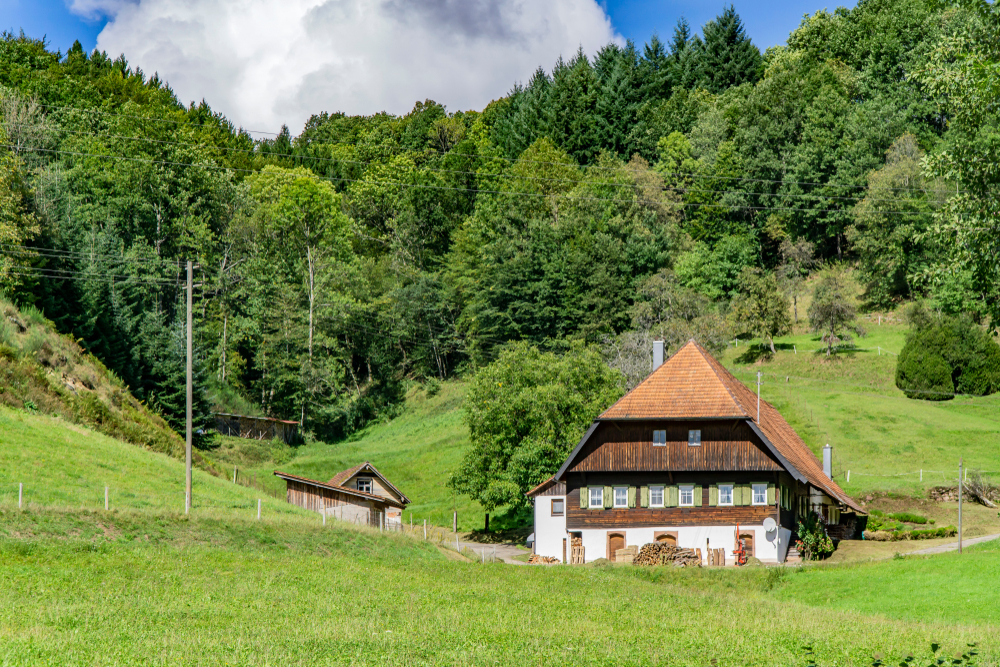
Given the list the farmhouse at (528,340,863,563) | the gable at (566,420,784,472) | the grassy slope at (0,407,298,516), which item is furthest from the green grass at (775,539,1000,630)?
the grassy slope at (0,407,298,516)

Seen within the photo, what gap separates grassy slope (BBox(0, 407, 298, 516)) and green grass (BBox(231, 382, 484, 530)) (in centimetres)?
1512

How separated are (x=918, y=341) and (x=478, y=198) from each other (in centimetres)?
5092

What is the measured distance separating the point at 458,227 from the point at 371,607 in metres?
86.8

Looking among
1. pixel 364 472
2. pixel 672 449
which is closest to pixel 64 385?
pixel 364 472

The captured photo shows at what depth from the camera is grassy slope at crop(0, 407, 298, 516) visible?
1567 inches

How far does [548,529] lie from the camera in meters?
51.6

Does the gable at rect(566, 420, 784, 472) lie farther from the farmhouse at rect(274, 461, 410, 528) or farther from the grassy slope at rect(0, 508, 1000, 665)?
the farmhouse at rect(274, 461, 410, 528)

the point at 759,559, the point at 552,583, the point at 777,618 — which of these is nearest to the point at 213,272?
the point at 759,559

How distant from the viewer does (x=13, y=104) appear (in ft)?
298

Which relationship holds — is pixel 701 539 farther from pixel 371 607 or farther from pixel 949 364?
pixel 949 364

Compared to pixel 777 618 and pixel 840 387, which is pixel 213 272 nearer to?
pixel 840 387

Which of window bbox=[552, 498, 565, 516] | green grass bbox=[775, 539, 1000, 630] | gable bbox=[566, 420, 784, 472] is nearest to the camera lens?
Answer: green grass bbox=[775, 539, 1000, 630]

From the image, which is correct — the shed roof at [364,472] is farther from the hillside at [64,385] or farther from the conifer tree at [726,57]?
the conifer tree at [726,57]

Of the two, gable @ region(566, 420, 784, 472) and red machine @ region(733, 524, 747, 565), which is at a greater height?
gable @ region(566, 420, 784, 472)
